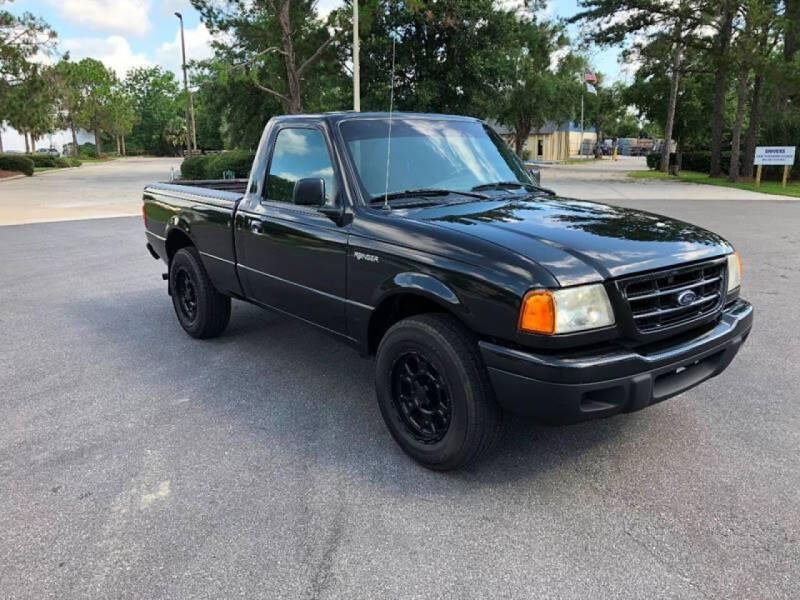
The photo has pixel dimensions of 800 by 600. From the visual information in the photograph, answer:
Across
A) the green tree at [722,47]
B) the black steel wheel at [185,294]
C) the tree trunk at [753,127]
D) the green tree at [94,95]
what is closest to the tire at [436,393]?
the black steel wheel at [185,294]

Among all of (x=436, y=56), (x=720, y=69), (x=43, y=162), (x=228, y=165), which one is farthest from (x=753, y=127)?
(x=43, y=162)

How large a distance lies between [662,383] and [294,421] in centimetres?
220

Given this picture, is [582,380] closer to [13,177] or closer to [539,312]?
[539,312]

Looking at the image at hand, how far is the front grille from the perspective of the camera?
2941 mm

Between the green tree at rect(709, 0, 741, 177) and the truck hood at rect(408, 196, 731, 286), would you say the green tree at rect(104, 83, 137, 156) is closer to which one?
the green tree at rect(709, 0, 741, 177)

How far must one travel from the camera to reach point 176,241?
5938 millimetres

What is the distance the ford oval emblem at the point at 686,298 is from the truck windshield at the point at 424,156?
58.5 inches

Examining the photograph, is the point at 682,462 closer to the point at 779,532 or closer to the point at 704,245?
the point at 779,532

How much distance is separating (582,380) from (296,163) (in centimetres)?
250

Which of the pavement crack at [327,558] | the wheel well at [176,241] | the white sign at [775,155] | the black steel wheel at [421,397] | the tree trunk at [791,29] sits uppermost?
the tree trunk at [791,29]

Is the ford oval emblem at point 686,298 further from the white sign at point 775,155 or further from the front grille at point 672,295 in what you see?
the white sign at point 775,155

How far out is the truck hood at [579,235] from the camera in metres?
2.88

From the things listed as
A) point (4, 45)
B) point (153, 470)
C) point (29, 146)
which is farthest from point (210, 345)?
point (29, 146)

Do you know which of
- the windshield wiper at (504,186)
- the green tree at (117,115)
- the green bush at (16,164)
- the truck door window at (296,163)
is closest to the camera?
the truck door window at (296,163)
